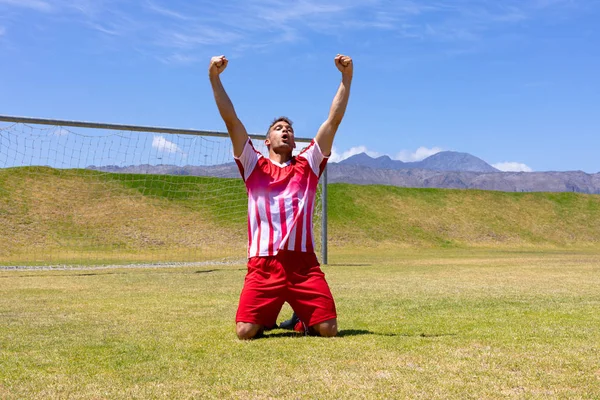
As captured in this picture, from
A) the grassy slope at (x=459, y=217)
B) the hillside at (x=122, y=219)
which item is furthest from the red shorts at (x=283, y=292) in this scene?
the grassy slope at (x=459, y=217)

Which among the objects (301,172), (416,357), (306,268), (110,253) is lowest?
(110,253)

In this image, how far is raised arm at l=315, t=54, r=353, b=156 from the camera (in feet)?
22.1

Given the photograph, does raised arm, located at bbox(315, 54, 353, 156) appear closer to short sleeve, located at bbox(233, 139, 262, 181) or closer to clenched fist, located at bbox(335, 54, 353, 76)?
clenched fist, located at bbox(335, 54, 353, 76)

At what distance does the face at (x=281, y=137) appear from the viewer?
6.80 meters

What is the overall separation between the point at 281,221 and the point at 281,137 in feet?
2.98

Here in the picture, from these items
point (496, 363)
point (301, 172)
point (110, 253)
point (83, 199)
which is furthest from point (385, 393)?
point (83, 199)

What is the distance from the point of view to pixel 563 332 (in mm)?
6445

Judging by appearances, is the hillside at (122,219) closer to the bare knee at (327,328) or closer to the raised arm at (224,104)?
the raised arm at (224,104)

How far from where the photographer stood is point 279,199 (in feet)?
21.5

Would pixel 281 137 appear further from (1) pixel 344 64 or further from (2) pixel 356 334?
(2) pixel 356 334

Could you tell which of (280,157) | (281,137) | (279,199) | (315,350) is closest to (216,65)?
(281,137)

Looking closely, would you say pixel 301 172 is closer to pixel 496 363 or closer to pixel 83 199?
pixel 496 363

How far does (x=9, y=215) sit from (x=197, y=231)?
8.58m

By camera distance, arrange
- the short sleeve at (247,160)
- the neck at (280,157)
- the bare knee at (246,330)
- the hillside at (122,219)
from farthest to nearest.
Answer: the hillside at (122,219) < the neck at (280,157) < the short sleeve at (247,160) < the bare knee at (246,330)
